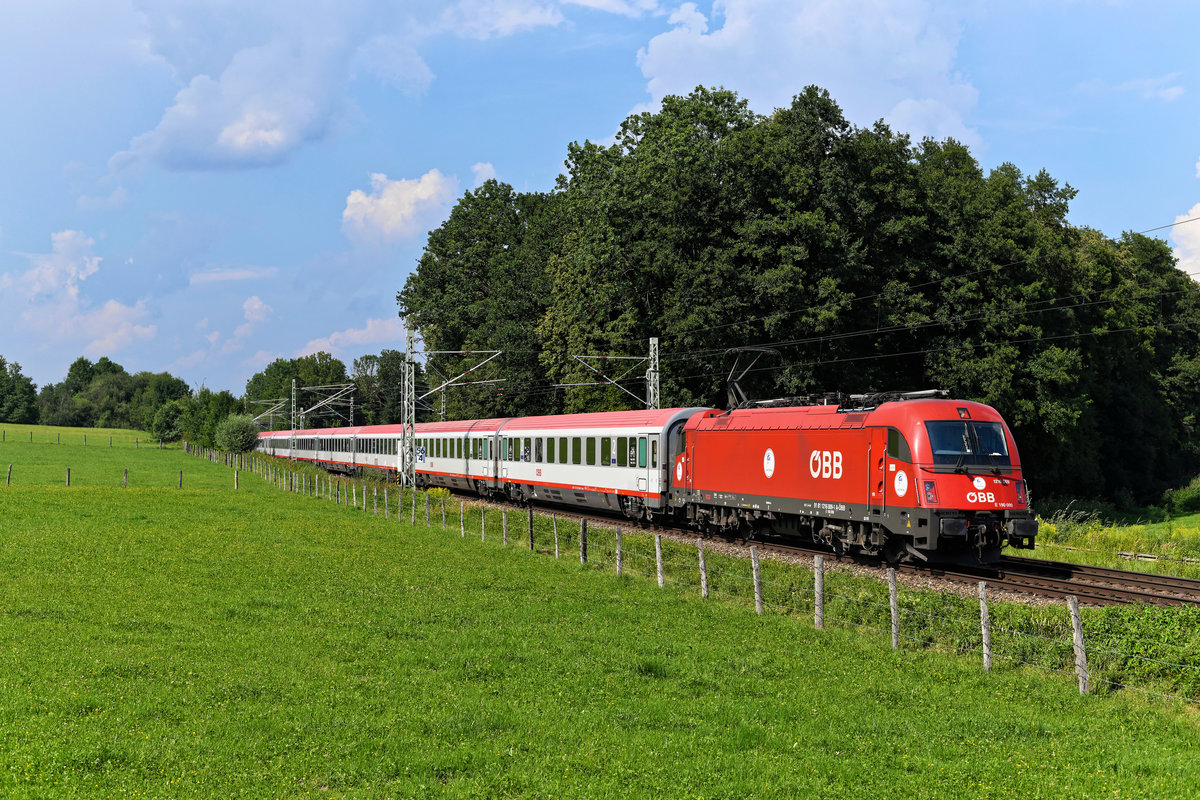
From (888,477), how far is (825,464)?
2.32 m

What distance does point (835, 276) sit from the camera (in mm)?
44875

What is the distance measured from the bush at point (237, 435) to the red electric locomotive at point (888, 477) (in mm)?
78655

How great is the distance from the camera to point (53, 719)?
10.0 m

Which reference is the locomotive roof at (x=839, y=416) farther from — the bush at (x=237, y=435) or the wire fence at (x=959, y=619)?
the bush at (x=237, y=435)

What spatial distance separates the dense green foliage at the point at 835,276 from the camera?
45094mm

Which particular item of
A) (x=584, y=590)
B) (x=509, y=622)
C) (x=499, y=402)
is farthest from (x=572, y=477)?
(x=499, y=402)

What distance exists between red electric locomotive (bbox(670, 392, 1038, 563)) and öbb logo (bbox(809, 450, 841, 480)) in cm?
2

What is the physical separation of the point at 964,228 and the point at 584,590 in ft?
126

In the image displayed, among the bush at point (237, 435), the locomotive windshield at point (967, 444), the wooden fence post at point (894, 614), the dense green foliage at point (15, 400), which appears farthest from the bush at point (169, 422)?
the wooden fence post at point (894, 614)

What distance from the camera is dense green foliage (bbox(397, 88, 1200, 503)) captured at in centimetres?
4509

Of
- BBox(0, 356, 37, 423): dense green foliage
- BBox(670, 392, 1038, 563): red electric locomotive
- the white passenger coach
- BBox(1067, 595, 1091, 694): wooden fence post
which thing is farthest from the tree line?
BBox(1067, 595, 1091, 694): wooden fence post

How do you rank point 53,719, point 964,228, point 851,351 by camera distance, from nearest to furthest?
point 53,719, point 851,351, point 964,228

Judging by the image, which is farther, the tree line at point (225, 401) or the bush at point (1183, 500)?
the tree line at point (225, 401)

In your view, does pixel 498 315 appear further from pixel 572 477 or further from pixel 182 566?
pixel 182 566
